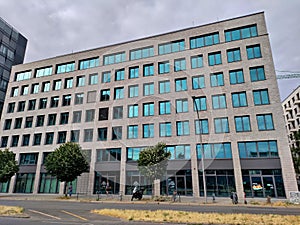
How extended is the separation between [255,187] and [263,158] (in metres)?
3.49

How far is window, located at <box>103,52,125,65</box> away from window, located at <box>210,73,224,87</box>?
15.2 meters

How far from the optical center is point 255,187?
2633 centimetres

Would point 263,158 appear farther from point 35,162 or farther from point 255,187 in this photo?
point 35,162

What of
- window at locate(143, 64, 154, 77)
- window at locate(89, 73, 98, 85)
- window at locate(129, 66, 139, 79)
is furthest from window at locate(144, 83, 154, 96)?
window at locate(89, 73, 98, 85)

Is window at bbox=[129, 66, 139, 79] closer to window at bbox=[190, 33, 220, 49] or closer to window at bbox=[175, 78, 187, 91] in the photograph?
window at bbox=[175, 78, 187, 91]

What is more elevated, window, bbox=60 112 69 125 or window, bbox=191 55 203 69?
window, bbox=191 55 203 69

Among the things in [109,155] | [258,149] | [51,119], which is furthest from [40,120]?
[258,149]

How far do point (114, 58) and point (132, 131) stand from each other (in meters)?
13.6

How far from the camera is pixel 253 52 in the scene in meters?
31.2

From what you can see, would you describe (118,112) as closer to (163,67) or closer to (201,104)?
(163,67)

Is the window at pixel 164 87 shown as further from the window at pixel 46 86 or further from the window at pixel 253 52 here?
the window at pixel 46 86

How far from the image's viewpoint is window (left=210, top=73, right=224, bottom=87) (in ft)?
103

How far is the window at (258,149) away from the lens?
26.9 m

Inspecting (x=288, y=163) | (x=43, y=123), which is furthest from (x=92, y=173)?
(x=288, y=163)
